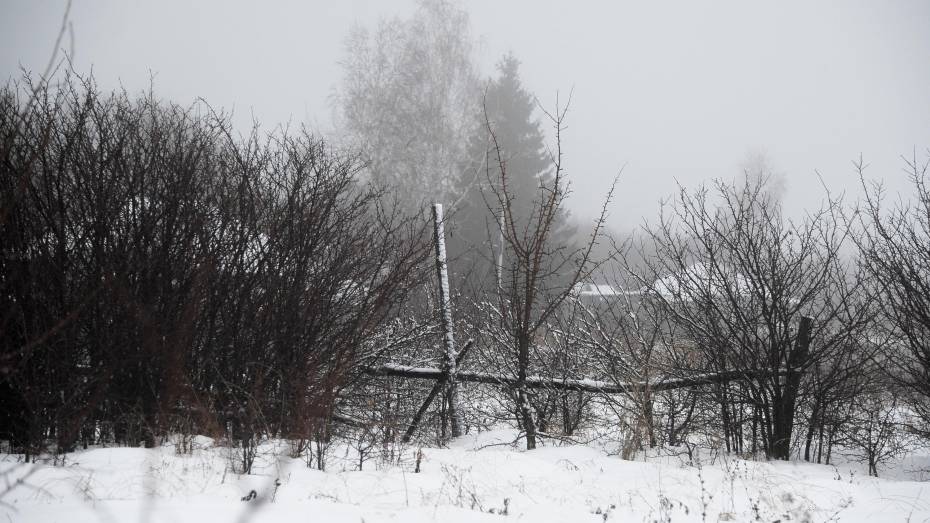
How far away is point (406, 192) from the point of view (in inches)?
752

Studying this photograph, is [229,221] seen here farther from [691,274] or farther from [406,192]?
A: [406,192]

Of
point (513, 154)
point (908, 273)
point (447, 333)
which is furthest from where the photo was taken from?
point (513, 154)

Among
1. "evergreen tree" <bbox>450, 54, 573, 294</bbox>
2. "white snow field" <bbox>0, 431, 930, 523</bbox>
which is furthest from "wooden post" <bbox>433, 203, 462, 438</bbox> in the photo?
"evergreen tree" <bbox>450, 54, 573, 294</bbox>

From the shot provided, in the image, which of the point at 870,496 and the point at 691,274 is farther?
the point at 691,274

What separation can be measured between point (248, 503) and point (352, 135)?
1933 centimetres

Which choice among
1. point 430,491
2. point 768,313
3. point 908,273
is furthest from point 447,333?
point 908,273

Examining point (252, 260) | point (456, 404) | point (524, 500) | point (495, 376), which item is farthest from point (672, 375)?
point (252, 260)

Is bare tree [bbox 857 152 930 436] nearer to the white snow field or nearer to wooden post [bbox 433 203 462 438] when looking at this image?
the white snow field

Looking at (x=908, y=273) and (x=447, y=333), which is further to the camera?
(x=447, y=333)

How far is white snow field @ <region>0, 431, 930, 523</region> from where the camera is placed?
2.32 metres

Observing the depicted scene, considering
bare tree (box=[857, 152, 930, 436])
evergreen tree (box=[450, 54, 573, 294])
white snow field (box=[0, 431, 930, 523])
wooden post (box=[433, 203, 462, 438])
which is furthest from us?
evergreen tree (box=[450, 54, 573, 294])

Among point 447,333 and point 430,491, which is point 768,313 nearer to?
point 447,333

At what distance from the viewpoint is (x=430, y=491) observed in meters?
3.01

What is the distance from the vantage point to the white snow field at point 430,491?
2.32m
